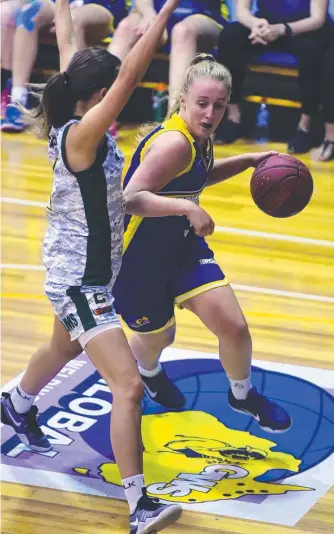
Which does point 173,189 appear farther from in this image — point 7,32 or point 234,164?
point 7,32

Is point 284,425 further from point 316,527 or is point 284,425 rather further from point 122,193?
point 122,193

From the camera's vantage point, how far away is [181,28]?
9.66m

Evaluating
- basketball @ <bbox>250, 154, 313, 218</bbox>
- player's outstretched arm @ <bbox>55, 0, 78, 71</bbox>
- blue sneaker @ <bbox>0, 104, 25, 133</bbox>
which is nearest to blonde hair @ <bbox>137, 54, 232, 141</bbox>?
basketball @ <bbox>250, 154, 313, 218</bbox>

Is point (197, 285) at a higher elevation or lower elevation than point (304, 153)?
higher

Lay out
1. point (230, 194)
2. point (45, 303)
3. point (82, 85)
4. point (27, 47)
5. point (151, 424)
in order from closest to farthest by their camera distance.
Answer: point (82, 85) → point (151, 424) → point (45, 303) → point (230, 194) → point (27, 47)

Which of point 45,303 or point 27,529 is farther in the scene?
point 45,303

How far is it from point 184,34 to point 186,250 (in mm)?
5312

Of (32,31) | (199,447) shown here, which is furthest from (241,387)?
(32,31)

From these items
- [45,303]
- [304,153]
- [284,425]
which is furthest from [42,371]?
[304,153]

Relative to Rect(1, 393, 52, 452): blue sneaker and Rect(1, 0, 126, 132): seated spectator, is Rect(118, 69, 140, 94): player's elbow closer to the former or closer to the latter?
Rect(1, 393, 52, 452): blue sneaker

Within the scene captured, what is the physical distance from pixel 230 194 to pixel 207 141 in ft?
12.8

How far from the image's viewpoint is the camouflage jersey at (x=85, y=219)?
13.2 ft

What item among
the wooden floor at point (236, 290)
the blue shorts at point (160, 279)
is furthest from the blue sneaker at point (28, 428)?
the blue shorts at point (160, 279)

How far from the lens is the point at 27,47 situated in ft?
33.7
